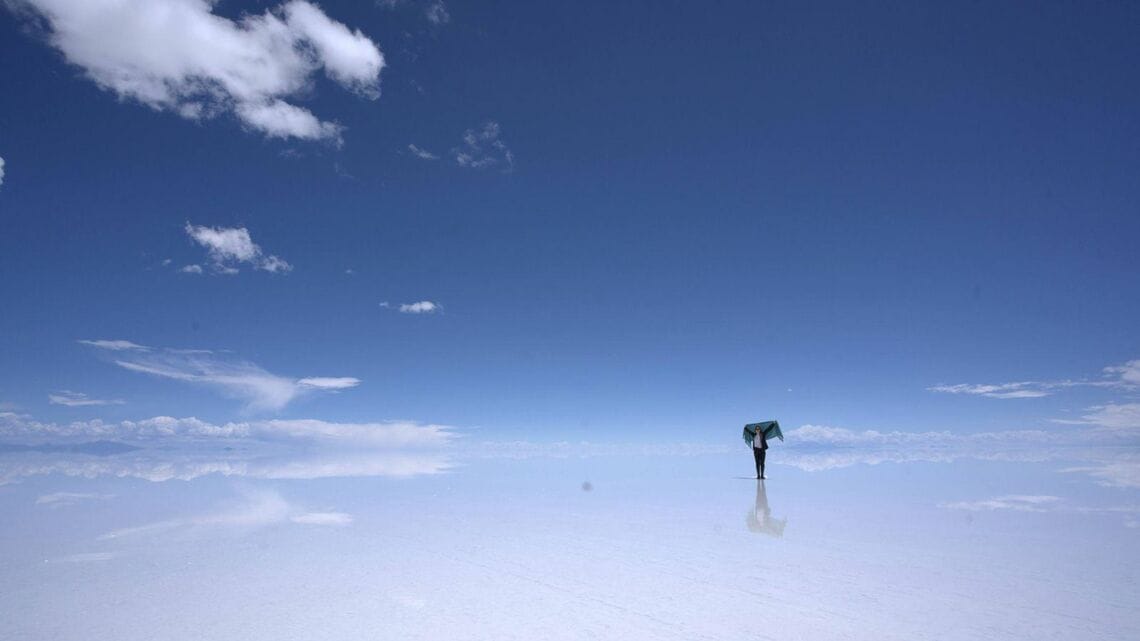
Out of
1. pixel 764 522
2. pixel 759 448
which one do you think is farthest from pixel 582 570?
pixel 759 448

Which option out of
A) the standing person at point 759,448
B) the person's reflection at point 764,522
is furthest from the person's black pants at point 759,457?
the person's reflection at point 764,522

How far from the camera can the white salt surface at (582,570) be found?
7.89 m

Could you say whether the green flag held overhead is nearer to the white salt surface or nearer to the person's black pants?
the person's black pants

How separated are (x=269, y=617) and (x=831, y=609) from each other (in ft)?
29.0

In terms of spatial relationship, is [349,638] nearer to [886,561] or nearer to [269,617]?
[269,617]

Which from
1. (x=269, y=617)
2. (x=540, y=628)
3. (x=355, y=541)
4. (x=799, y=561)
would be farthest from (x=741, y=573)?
(x=355, y=541)

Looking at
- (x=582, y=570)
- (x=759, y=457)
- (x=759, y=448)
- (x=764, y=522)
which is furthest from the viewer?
(x=759, y=457)

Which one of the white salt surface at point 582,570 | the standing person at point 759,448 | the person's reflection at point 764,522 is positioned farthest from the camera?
the standing person at point 759,448

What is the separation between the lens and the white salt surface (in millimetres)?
7887

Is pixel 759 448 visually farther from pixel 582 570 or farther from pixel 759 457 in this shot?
pixel 582 570

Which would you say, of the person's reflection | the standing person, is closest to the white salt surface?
the person's reflection

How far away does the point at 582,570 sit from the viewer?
1087 cm

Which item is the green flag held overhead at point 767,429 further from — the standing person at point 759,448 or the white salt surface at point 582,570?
the white salt surface at point 582,570

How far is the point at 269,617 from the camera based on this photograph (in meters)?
8.43
